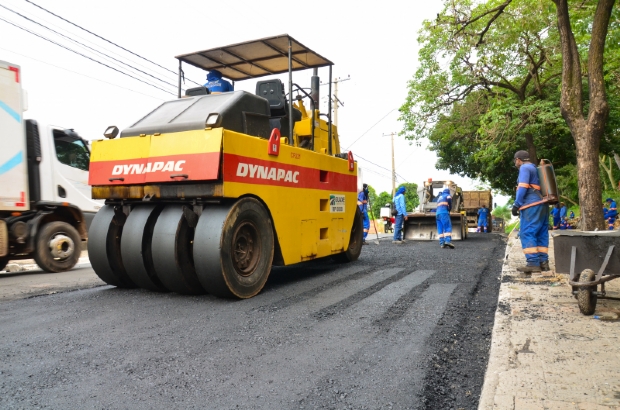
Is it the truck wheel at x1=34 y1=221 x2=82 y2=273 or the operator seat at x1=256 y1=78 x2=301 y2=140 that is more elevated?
the operator seat at x1=256 y1=78 x2=301 y2=140

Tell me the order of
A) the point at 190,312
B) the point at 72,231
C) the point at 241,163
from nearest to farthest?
the point at 190,312, the point at 241,163, the point at 72,231

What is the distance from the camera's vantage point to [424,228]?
14953 millimetres

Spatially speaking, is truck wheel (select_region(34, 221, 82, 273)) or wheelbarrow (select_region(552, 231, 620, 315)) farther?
truck wheel (select_region(34, 221, 82, 273))

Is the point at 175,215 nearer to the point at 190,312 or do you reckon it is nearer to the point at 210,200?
the point at 210,200

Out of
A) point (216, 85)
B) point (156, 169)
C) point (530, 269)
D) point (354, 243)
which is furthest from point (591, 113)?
point (156, 169)

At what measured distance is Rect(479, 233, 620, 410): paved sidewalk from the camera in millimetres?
2326

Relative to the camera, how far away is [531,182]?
21.1 ft

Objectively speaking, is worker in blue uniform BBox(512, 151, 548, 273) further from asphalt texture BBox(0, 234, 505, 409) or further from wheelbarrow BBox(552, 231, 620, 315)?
wheelbarrow BBox(552, 231, 620, 315)

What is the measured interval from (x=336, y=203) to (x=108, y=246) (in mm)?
3171

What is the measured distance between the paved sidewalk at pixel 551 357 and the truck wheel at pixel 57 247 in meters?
6.87

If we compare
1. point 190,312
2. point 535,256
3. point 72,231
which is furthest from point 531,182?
point 72,231

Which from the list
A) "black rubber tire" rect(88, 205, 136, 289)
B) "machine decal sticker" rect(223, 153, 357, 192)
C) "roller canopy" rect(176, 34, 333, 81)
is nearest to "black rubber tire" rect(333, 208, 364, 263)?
"machine decal sticker" rect(223, 153, 357, 192)

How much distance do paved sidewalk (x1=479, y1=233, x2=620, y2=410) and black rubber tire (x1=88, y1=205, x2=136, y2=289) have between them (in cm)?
400

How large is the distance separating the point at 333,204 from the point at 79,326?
12.8ft
